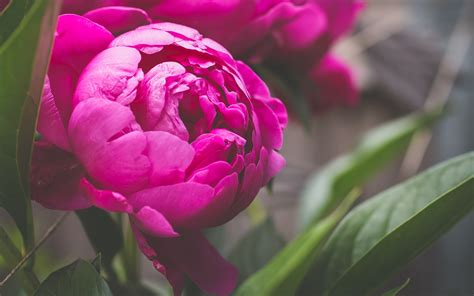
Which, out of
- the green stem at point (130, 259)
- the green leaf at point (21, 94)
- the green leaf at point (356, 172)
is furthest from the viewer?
the green leaf at point (356, 172)

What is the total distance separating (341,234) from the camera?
31 cm

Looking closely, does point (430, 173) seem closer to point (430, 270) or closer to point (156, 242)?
point (156, 242)

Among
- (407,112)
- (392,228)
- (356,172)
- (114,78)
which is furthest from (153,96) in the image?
(407,112)

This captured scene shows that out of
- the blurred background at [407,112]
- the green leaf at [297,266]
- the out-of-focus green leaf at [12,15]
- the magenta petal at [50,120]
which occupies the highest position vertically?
the out-of-focus green leaf at [12,15]

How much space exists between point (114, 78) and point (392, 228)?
0.47 ft

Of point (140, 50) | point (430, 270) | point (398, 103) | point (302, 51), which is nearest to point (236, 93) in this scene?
point (140, 50)

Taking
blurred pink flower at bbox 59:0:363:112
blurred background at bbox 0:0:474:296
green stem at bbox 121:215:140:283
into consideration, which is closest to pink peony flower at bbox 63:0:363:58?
blurred pink flower at bbox 59:0:363:112

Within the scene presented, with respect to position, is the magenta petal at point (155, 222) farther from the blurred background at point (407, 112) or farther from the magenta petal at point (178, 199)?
the blurred background at point (407, 112)

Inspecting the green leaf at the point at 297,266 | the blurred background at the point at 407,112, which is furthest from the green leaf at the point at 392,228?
the blurred background at the point at 407,112

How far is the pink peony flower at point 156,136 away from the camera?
8.3 inches

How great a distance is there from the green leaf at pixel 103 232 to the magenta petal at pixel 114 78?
3.0 inches

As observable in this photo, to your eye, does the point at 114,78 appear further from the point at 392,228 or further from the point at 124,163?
the point at 392,228

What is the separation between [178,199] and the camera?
0.21 m

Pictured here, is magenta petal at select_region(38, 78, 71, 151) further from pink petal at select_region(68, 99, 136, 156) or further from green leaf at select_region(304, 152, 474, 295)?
green leaf at select_region(304, 152, 474, 295)
